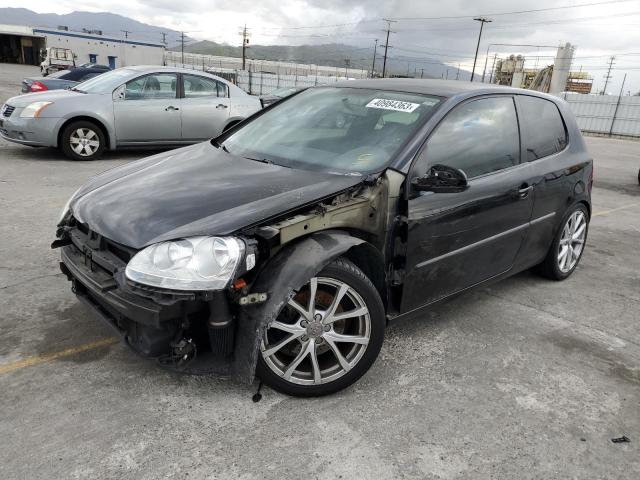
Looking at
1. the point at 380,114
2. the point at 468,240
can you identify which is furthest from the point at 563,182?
the point at 380,114

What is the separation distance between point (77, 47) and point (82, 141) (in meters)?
59.0

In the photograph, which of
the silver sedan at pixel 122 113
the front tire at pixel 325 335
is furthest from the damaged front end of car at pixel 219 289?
the silver sedan at pixel 122 113

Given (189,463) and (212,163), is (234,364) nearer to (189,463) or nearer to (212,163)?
(189,463)

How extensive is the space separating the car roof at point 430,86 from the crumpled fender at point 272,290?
4.88ft

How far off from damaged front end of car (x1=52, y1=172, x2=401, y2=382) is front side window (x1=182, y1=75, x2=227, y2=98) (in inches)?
268

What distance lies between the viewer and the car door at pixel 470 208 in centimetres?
288

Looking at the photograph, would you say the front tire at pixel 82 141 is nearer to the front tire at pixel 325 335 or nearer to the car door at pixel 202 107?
the car door at pixel 202 107

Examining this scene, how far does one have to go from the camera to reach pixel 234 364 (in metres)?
2.34

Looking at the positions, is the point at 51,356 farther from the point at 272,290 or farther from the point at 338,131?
the point at 338,131

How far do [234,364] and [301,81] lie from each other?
35.5 metres

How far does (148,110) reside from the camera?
330 inches

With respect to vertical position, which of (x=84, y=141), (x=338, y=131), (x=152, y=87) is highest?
(x=338, y=131)

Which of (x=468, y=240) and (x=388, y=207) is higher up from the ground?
(x=388, y=207)

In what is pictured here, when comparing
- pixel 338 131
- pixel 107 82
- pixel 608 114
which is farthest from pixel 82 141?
pixel 608 114
